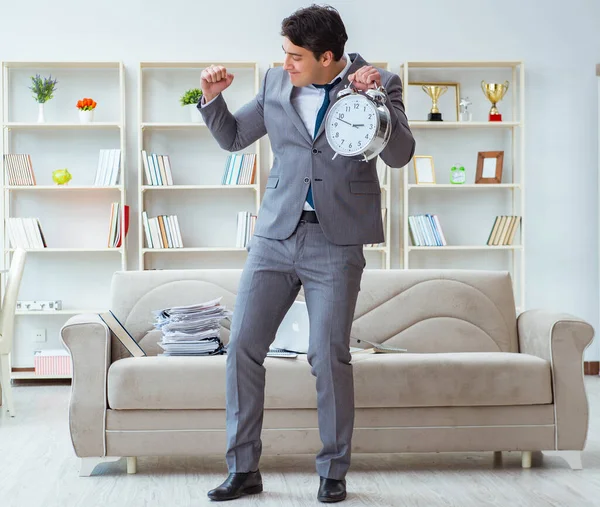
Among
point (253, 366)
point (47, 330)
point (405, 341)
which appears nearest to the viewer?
point (253, 366)

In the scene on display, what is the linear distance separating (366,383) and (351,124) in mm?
948

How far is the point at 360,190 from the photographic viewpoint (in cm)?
255

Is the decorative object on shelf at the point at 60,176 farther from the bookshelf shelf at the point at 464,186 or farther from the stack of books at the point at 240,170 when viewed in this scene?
the bookshelf shelf at the point at 464,186

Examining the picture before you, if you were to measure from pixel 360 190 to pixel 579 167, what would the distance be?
12.0ft

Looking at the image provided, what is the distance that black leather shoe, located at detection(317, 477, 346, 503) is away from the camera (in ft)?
8.23

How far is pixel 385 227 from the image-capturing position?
5633 mm

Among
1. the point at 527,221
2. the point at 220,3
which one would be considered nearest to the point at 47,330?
the point at 220,3

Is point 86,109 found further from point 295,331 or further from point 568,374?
point 568,374

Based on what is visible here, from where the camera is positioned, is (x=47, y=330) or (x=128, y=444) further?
(x=47, y=330)

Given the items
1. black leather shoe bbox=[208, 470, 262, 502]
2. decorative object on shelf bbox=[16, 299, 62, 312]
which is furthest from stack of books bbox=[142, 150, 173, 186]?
black leather shoe bbox=[208, 470, 262, 502]

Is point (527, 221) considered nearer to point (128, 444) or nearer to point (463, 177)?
point (463, 177)

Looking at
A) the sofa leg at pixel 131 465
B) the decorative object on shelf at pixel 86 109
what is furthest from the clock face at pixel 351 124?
the decorative object on shelf at pixel 86 109

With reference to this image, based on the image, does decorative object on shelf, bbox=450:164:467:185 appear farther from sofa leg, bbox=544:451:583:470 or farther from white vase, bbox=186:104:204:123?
sofa leg, bbox=544:451:583:470

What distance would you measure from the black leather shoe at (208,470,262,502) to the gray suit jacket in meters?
0.72
